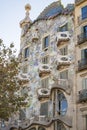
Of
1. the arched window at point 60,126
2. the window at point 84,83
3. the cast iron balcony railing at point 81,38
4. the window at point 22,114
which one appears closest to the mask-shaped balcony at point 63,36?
the cast iron balcony railing at point 81,38

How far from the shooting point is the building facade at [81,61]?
33.3 m

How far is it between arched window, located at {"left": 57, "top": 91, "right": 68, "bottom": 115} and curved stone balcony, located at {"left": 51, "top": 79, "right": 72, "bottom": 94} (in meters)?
1.04

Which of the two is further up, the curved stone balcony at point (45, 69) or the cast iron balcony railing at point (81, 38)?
the cast iron balcony railing at point (81, 38)

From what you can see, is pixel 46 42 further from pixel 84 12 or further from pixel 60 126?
pixel 60 126

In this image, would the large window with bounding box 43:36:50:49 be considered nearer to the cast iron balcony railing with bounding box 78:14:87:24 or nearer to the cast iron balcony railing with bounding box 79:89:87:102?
the cast iron balcony railing with bounding box 78:14:87:24

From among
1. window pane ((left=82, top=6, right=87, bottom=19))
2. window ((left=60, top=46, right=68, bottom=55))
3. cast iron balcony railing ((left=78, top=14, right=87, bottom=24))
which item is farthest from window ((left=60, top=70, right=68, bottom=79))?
window pane ((left=82, top=6, right=87, bottom=19))

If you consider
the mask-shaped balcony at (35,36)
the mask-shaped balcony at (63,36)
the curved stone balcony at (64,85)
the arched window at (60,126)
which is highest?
the mask-shaped balcony at (35,36)

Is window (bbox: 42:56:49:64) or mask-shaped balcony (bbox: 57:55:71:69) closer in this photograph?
mask-shaped balcony (bbox: 57:55:71:69)

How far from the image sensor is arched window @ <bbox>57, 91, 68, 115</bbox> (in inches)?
1421

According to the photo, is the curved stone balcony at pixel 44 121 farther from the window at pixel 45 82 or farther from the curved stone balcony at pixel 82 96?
the window at pixel 45 82

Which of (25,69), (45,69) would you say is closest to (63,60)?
(45,69)

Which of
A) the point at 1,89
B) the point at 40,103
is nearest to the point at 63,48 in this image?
the point at 40,103

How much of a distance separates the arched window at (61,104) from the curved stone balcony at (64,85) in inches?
41.0

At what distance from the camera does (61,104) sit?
1447 inches
